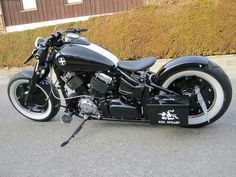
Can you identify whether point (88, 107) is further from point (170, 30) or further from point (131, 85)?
point (170, 30)

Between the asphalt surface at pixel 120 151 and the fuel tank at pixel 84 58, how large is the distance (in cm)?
82

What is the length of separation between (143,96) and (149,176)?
93 centimetres

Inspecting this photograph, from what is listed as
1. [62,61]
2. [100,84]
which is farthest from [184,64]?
[62,61]

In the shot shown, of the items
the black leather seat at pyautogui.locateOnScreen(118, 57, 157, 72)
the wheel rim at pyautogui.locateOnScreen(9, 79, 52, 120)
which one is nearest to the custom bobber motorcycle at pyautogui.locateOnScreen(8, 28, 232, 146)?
the black leather seat at pyautogui.locateOnScreen(118, 57, 157, 72)

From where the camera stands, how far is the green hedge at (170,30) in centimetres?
747

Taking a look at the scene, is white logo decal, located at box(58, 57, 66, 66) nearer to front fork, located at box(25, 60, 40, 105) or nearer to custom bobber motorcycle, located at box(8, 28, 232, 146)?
custom bobber motorcycle, located at box(8, 28, 232, 146)

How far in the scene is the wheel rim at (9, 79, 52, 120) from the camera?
4680 mm

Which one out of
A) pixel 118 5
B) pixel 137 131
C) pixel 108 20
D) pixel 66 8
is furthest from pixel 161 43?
pixel 66 8

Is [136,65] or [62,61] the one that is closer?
[136,65]

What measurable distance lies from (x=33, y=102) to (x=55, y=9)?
10435 millimetres

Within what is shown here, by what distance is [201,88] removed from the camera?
3861 mm

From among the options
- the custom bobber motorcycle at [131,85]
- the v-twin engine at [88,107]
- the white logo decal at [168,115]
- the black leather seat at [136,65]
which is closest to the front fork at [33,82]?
the custom bobber motorcycle at [131,85]

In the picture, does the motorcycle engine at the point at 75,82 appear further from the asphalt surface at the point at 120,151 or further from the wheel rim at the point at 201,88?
the wheel rim at the point at 201,88

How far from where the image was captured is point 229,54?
7.54m
